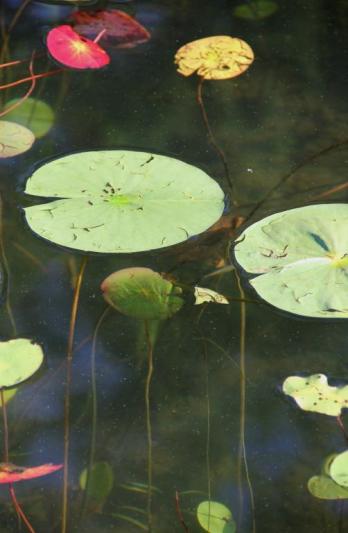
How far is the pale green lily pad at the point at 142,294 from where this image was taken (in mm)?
1616

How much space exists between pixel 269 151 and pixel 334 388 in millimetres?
722

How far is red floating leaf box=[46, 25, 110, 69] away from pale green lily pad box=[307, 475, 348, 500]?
1.35 m

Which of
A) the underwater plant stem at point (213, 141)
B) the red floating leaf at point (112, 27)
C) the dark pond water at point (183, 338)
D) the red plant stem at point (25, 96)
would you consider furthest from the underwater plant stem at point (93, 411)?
the red floating leaf at point (112, 27)

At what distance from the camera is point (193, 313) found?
162 cm

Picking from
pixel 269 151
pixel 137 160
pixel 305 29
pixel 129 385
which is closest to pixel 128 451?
pixel 129 385

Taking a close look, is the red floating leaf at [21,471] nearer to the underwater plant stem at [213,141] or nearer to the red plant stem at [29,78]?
the underwater plant stem at [213,141]

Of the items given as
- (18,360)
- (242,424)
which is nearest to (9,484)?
(18,360)

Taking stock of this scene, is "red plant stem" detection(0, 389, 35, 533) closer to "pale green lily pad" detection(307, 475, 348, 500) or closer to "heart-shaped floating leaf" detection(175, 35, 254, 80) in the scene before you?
"pale green lily pad" detection(307, 475, 348, 500)

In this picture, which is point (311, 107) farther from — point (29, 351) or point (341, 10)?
point (29, 351)

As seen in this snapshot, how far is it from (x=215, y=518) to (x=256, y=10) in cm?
170

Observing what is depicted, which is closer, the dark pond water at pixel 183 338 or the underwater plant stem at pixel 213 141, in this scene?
the dark pond water at pixel 183 338

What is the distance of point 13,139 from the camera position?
2033mm

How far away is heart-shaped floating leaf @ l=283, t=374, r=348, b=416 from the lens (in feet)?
4.72

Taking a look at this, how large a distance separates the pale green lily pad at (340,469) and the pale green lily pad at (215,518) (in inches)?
6.8
